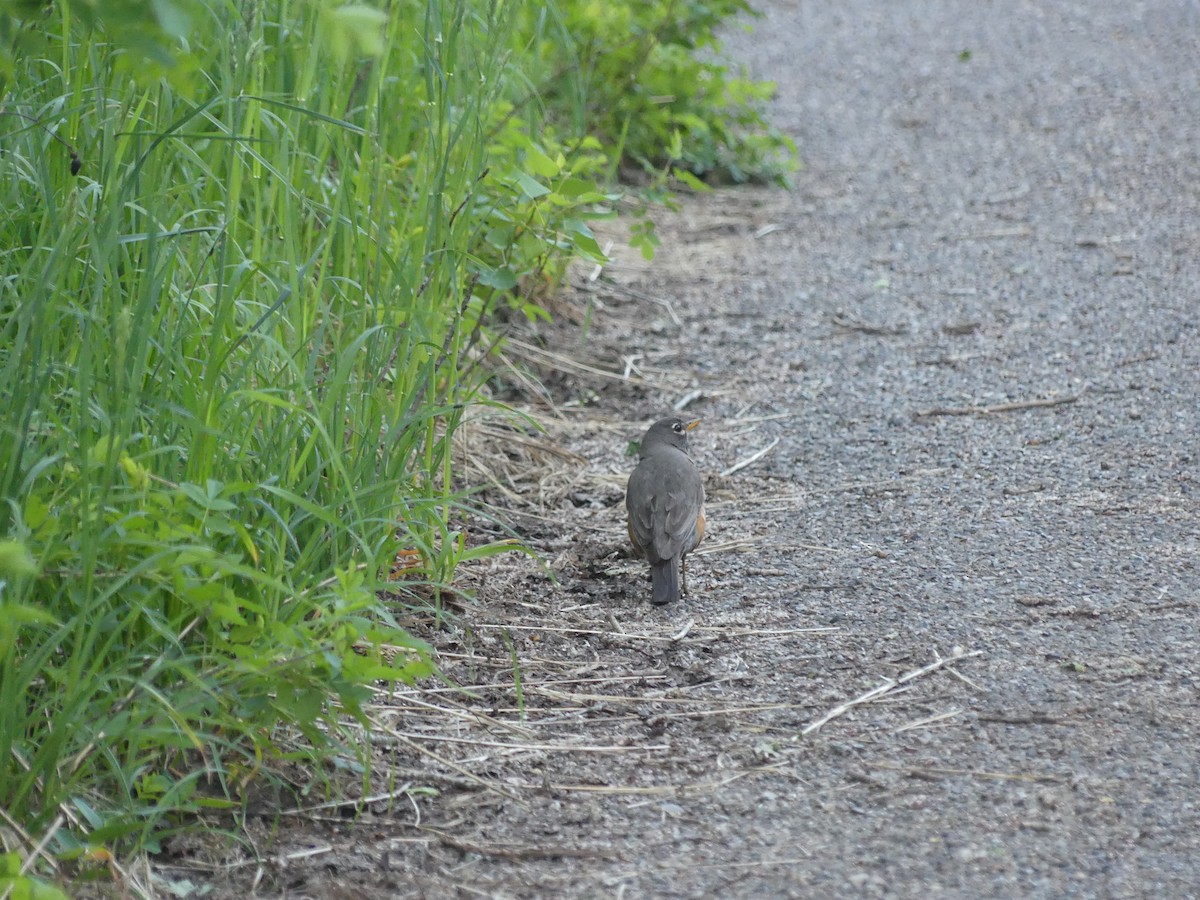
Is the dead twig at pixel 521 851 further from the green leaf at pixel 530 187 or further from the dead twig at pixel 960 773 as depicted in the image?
the green leaf at pixel 530 187

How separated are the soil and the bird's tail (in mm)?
46

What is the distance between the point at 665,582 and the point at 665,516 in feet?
0.60

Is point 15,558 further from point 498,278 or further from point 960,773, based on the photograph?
point 498,278

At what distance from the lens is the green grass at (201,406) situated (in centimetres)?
240

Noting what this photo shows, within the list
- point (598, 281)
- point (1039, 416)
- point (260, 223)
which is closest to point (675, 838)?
point (260, 223)

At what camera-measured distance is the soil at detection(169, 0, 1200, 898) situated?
260 centimetres

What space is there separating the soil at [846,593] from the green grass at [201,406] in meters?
0.28

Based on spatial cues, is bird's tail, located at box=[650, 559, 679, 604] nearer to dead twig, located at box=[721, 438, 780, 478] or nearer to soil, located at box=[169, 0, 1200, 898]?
soil, located at box=[169, 0, 1200, 898]

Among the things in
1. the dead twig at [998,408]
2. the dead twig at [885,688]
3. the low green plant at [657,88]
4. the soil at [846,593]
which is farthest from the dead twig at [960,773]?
the low green plant at [657,88]

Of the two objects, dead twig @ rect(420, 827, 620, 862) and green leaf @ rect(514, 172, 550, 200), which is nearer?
dead twig @ rect(420, 827, 620, 862)

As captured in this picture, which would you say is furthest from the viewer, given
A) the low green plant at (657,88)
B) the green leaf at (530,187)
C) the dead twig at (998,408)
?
the low green plant at (657,88)

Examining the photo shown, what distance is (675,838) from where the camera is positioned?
2.65m

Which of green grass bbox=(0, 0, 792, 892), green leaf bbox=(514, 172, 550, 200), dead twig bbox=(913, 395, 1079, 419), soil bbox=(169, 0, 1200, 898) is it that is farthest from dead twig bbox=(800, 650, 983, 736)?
dead twig bbox=(913, 395, 1079, 419)

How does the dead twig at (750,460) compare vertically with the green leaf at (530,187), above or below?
below
